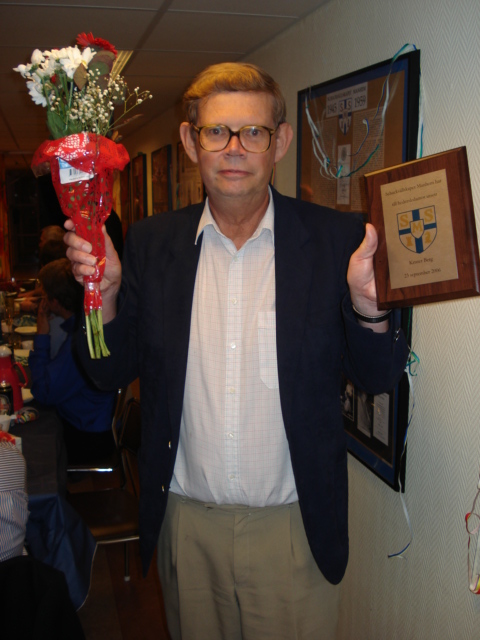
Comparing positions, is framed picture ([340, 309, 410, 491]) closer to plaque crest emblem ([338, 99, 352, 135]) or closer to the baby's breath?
plaque crest emblem ([338, 99, 352, 135])

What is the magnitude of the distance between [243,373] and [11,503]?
79 centimetres

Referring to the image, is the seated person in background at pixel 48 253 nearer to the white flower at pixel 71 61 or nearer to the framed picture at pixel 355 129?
the framed picture at pixel 355 129

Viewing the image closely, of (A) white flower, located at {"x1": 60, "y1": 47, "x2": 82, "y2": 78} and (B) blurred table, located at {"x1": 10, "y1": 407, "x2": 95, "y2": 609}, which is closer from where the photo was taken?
(A) white flower, located at {"x1": 60, "y1": 47, "x2": 82, "y2": 78}

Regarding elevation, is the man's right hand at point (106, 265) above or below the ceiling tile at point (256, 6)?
below

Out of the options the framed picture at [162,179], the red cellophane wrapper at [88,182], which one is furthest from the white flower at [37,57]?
the framed picture at [162,179]

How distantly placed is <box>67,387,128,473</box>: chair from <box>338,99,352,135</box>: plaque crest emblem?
5.59 ft

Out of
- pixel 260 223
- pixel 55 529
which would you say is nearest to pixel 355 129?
pixel 260 223

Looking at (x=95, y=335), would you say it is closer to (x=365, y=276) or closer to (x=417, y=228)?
(x=365, y=276)

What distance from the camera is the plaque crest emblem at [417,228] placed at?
1.07 m

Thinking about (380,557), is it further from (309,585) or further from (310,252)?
(310,252)

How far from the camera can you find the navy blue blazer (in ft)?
4.31

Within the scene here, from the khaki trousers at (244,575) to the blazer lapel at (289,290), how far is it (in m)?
0.28

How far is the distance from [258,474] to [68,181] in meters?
0.78

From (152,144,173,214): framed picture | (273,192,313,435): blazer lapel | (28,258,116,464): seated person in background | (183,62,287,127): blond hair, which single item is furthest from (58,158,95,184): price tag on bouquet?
(152,144,173,214): framed picture
